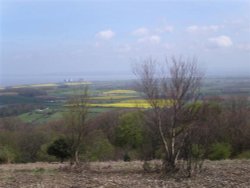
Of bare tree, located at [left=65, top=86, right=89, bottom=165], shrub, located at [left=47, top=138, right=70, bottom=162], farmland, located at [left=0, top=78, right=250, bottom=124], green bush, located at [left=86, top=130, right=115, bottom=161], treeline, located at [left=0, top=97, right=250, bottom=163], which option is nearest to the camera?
bare tree, located at [left=65, top=86, right=89, bottom=165]

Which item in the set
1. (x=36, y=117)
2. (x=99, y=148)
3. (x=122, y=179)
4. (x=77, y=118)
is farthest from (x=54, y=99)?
(x=122, y=179)

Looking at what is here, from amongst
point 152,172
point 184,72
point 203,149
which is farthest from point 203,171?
point 184,72

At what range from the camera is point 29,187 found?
33.2 ft

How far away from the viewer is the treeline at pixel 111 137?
22.7 meters

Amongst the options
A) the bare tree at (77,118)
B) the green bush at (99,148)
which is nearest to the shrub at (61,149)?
the bare tree at (77,118)

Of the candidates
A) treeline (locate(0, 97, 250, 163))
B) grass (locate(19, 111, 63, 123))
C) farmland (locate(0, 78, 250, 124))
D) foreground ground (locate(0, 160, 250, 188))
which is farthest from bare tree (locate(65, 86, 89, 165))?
grass (locate(19, 111, 63, 123))

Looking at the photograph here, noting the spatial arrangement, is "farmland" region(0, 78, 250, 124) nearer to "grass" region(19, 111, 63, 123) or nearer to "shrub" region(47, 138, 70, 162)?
"grass" region(19, 111, 63, 123)

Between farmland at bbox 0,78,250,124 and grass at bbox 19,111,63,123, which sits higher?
farmland at bbox 0,78,250,124

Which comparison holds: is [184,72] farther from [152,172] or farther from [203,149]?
[152,172]

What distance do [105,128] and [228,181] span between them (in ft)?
94.0

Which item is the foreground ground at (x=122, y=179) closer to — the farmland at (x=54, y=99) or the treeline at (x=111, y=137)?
the treeline at (x=111, y=137)

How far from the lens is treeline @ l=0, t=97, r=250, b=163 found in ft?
74.4

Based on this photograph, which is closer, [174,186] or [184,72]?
[174,186]

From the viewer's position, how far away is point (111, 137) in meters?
37.0
